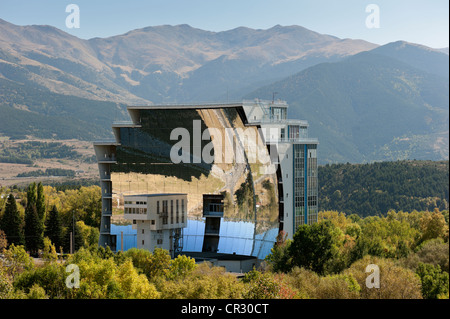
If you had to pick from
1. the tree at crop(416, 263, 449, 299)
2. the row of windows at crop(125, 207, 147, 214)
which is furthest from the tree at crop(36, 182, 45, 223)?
the tree at crop(416, 263, 449, 299)

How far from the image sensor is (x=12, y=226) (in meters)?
101

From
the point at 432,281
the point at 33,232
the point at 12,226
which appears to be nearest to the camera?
the point at 432,281

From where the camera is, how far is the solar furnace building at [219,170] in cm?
8662

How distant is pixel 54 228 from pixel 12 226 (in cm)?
512

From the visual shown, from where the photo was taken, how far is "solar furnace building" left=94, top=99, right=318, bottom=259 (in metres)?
86.6

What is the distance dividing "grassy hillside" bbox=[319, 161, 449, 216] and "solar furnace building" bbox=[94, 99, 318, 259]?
97309 millimetres

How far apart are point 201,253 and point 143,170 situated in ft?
38.1

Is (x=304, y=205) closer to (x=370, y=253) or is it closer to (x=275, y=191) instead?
(x=275, y=191)

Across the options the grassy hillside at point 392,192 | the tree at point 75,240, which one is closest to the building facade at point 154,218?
the tree at point 75,240

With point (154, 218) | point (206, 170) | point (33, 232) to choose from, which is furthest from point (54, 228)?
point (206, 170)

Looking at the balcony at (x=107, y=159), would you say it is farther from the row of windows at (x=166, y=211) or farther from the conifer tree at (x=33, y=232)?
the conifer tree at (x=33, y=232)

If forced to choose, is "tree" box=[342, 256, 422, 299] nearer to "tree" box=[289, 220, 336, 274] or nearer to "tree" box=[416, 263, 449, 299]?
"tree" box=[416, 263, 449, 299]

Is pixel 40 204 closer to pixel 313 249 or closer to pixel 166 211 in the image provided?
pixel 166 211

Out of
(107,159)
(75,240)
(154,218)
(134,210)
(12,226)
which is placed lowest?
(75,240)
